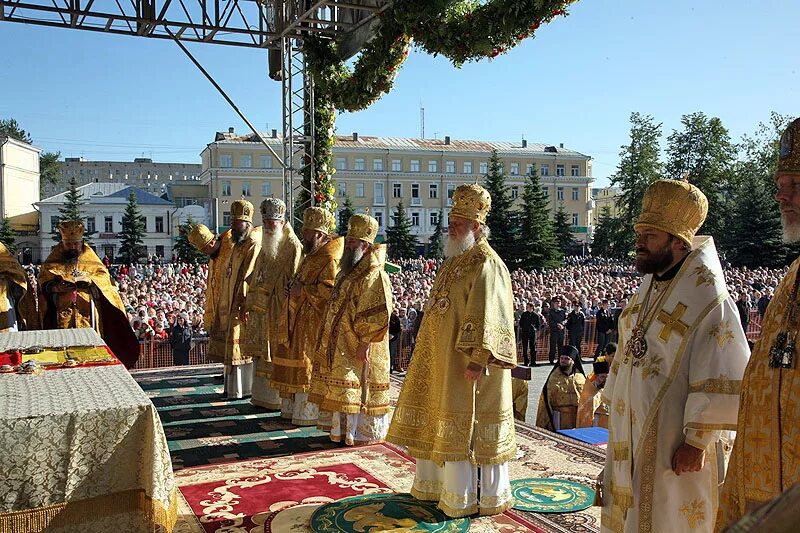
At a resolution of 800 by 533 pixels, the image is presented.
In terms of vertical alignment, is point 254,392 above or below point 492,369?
below

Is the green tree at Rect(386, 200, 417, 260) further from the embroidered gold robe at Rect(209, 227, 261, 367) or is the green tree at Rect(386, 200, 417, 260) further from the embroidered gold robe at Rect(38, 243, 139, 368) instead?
the embroidered gold robe at Rect(38, 243, 139, 368)

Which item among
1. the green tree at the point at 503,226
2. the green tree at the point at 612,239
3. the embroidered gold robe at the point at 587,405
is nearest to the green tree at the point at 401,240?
the green tree at the point at 503,226

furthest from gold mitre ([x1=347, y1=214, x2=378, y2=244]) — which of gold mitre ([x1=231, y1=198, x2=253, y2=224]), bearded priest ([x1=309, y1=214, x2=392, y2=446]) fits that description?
gold mitre ([x1=231, y1=198, x2=253, y2=224])

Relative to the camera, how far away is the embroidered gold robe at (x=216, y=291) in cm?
887

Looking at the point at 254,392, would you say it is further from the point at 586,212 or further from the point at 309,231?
the point at 586,212

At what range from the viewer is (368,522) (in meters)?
4.65

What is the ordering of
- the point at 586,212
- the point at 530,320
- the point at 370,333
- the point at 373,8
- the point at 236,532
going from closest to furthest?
1. the point at 236,532
2. the point at 370,333
3. the point at 373,8
4. the point at 530,320
5. the point at 586,212

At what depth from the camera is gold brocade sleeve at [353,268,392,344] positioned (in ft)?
21.1

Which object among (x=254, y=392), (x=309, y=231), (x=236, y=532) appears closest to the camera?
(x=236, y=532)

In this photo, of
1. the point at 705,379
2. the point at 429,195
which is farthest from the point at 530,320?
the point at 429,195

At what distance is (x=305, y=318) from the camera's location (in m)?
7.58

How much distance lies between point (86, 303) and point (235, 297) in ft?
6.07

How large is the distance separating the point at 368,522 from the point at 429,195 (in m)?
61.1

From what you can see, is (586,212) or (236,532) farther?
(586,212)
